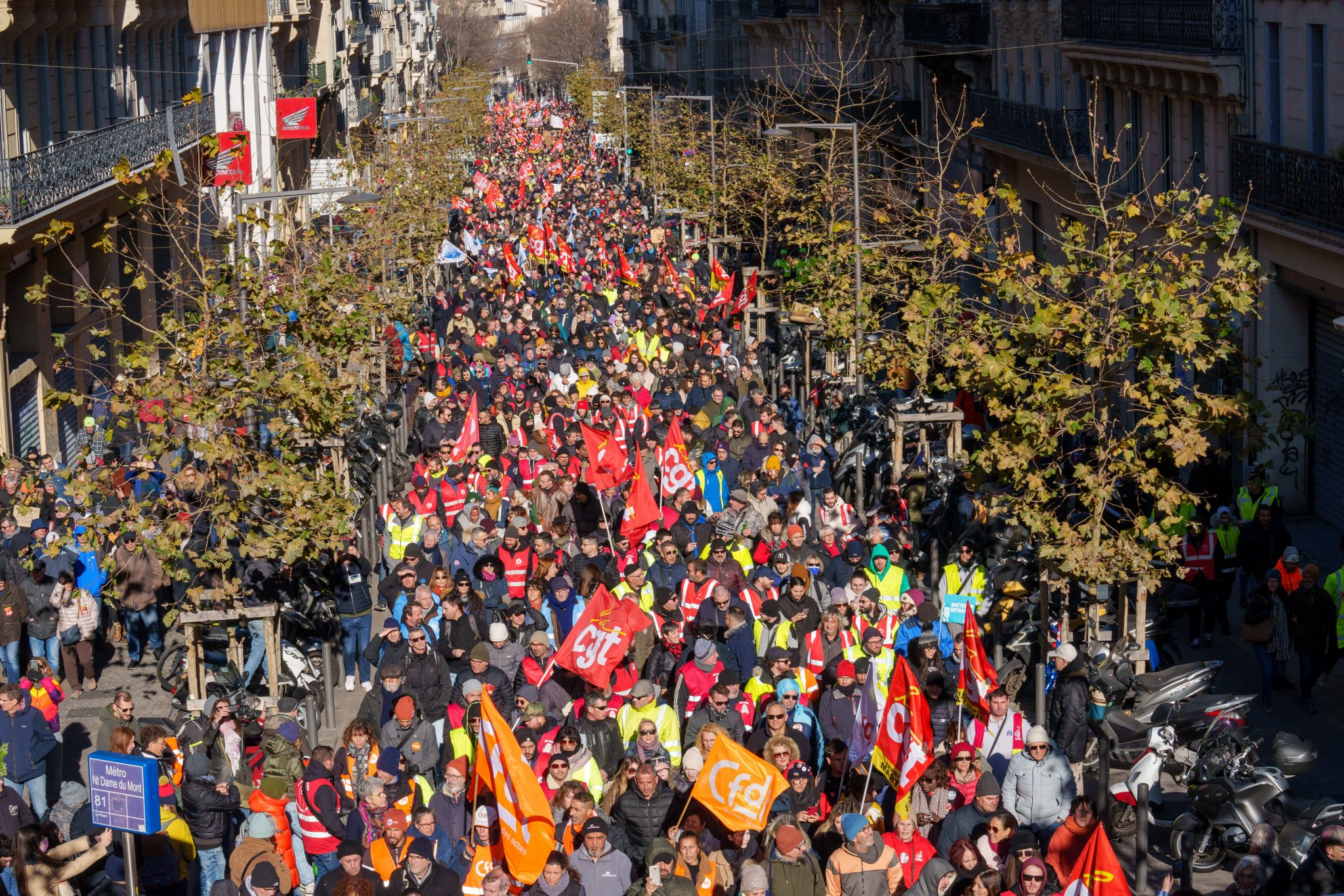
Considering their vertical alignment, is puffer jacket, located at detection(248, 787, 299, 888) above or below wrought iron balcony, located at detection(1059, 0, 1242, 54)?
below

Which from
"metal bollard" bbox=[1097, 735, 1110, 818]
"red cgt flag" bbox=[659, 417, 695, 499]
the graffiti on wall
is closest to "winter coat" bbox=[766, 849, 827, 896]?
"metal bollard" bbox=[1097, 735, 1110, 818]

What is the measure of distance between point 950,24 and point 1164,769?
33238 millimetres

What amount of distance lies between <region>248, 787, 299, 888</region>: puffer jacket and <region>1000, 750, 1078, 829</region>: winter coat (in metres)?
Answer: 4.75

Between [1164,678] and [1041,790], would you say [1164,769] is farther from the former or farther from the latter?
[1041,790]

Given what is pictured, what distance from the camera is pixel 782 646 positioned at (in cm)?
1569

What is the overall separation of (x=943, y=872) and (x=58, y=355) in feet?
75.1

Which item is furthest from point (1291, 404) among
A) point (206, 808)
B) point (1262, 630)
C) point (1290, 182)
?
point (206, 808)

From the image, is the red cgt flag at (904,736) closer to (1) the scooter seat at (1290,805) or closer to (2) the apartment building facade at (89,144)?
(1) the scooter seat at (1290,805)

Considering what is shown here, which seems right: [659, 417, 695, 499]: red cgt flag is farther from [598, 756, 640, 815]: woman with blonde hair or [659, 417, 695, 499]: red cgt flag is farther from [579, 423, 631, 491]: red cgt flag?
[598, 756, 640, 815]: woman with blonde hair

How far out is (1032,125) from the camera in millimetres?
38000

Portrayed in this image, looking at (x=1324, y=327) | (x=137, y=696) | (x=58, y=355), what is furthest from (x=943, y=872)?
(x=58, y=355)

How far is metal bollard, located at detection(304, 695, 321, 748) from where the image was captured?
656 inches

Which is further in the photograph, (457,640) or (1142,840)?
(457,640)

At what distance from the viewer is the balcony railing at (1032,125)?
114ft
